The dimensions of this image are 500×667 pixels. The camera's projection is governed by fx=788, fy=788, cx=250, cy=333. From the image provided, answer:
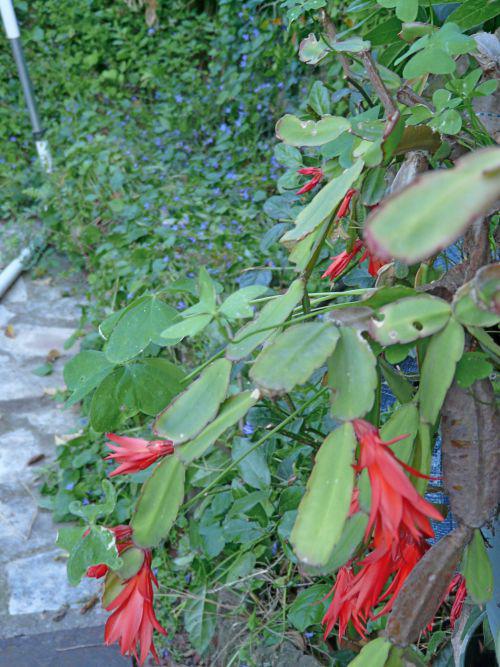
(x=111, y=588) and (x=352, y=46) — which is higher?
(x=352, y=46)

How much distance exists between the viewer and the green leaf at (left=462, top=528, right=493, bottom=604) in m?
0.80

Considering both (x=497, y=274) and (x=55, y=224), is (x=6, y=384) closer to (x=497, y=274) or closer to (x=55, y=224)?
(x=55, y=224)

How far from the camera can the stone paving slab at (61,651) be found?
1675mm

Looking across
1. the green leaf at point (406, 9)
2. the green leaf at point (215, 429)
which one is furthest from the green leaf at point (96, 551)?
the green leaf at point (406, 9)

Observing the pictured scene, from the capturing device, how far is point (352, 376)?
72 cm

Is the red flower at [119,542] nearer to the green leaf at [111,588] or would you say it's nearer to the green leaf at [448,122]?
the green leaf at [111,588]

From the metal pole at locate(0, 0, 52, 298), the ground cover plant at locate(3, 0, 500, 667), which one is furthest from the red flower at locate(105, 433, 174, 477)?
the metal pole at locate(0, 0, 52, 298)

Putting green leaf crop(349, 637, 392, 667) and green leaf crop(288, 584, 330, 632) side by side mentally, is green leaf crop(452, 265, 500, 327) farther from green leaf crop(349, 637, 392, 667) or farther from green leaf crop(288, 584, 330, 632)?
green leaf crop(288, 584, 330, 632)

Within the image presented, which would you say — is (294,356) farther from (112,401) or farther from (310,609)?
(310,609)

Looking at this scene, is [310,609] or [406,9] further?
[310,609]

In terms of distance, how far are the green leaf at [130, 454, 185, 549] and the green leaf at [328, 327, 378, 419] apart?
191mm

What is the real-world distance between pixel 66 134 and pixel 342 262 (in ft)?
9.75

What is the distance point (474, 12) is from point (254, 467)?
0.81 metres

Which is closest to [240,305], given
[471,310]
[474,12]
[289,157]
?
[471,310]
